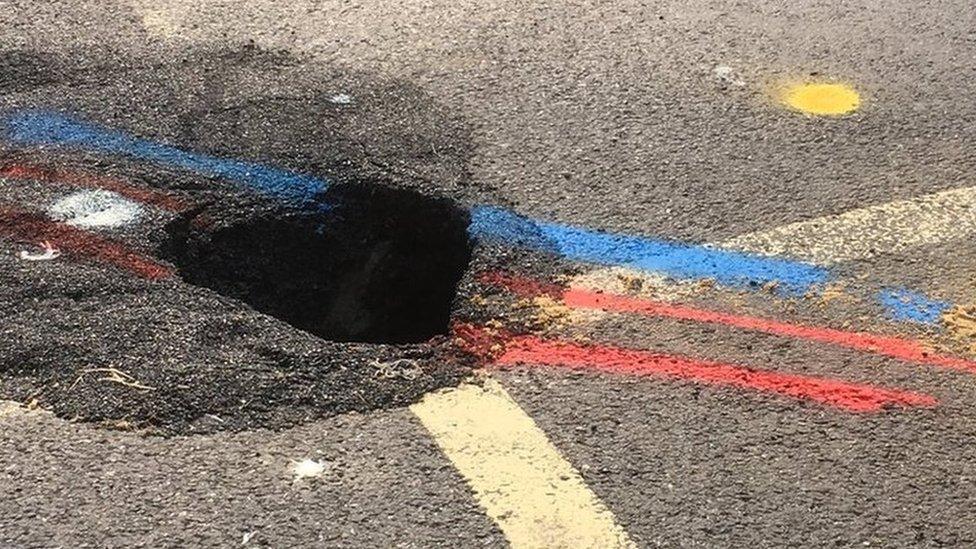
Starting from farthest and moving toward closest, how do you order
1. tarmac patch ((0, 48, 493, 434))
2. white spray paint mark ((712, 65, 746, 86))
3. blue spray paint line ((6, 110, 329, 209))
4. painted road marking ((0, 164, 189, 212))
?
white spray paint mark ((712, 65, 746, 86)) → blue spray paint line ((6, 110, 329, 209)) → painted road marking ((0, 164, 189, 212)) → tarmac patch ((0, 48, 493, 434))

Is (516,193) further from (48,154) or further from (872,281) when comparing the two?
(48,154)

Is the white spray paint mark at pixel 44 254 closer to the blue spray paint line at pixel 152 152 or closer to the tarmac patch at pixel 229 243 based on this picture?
the tarmac patch at pixel 229 243

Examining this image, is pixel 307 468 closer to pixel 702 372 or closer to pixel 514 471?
pixel 514 471

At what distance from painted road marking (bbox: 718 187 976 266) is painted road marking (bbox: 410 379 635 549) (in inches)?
48.3

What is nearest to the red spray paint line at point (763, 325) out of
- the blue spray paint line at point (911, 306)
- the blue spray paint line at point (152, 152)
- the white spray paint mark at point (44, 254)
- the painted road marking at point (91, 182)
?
the blue spray paint line at point (911, 306)

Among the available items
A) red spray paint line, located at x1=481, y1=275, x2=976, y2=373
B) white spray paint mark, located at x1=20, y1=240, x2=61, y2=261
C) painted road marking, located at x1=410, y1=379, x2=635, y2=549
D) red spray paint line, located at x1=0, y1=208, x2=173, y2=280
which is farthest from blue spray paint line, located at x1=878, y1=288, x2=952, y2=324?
white spray paint mark, located at x1=20, y1=240, x2=61, y2=261

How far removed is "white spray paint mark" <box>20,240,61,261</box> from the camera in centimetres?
413

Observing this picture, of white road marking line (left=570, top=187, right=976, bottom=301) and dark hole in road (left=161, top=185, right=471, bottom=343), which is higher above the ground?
white road marking line (left=570, top=187, right=976, bottom=301)

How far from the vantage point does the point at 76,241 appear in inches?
167

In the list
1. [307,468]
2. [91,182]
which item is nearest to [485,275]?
[307,468]

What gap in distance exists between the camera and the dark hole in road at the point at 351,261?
435cm

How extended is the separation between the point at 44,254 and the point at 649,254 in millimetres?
2034

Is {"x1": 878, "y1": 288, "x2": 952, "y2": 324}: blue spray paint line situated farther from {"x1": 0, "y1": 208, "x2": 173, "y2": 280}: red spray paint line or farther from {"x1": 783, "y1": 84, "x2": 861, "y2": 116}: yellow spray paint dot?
{"x1": 0, "y1": 208, "x2": 173, "y2": 280}: red spray paint line

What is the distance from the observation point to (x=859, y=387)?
372 centimetres
